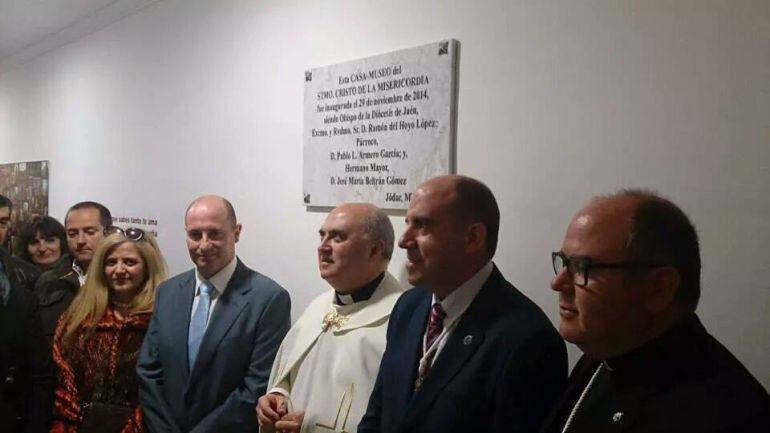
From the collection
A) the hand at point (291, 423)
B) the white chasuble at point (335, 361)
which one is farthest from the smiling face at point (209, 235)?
the hand at point (291, 423)

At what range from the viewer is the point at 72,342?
8.16 ft

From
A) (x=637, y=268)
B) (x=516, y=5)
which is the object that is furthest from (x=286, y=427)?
(x=516, y=5)

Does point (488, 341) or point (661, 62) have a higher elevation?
point (661, 62)

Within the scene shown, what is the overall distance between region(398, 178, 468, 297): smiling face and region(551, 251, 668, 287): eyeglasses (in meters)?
0.41

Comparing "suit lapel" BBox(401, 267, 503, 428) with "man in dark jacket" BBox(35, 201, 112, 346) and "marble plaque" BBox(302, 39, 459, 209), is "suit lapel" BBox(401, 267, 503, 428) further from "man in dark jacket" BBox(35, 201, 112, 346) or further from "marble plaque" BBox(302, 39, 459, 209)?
"man in dark jacket" BBox(35, 201, 112, 346)

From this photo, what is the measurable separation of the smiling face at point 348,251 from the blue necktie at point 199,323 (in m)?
0.65

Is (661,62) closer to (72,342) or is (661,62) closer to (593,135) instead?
(593,135)

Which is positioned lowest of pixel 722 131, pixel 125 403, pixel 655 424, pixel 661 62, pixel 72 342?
pixel 125 403

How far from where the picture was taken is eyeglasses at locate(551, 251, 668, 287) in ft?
3.60

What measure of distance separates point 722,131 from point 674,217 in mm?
591

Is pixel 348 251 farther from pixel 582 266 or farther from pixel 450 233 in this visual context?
pixel 582 266

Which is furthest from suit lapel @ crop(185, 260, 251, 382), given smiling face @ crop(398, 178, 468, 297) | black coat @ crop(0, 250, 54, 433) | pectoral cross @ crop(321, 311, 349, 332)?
smiling face @ crop(398, 178, 468, 297)

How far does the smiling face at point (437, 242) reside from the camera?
63.1 inches

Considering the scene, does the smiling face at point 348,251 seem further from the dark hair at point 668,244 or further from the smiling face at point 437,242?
the dark hair at point 668,244
